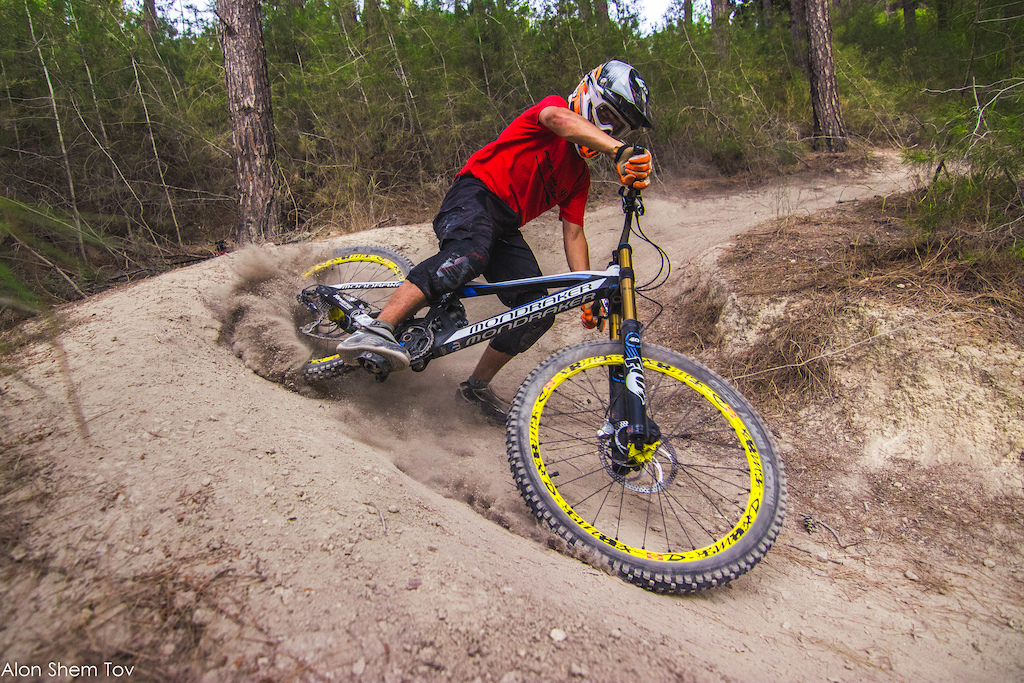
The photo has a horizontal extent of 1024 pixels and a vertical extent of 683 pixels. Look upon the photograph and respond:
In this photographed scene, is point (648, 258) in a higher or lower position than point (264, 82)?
lower

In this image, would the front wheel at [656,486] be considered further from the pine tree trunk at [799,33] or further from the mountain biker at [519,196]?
the pine tree trunk at [799,33]

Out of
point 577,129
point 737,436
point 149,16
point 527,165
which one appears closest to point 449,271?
point 527,165

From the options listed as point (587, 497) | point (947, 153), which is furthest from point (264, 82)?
point (947, 153)

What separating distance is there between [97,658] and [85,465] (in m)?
0.90

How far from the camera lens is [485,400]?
300cm

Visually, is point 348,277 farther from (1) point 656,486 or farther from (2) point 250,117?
(1) point 656,486

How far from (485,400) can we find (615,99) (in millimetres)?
1765

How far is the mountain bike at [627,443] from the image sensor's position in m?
1.80

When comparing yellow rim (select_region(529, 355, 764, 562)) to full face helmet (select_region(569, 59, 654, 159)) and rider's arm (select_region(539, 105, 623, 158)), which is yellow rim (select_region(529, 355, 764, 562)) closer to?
rider's arm (select_region(539, 105, 623, 158))

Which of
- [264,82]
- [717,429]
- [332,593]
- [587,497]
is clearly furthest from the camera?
[264,82]

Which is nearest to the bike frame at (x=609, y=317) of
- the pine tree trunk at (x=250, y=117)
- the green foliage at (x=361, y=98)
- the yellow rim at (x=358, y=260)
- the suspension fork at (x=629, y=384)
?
the suspension fork at (x=629, y=384)

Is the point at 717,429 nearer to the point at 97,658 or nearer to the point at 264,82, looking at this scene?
the point at 97,658

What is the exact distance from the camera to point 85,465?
168cm

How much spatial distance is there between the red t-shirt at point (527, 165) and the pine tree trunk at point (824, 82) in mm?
5182
